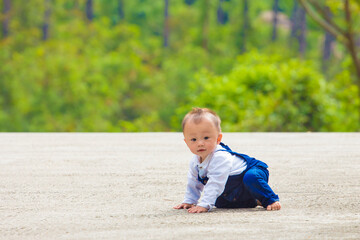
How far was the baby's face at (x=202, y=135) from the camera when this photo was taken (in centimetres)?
324

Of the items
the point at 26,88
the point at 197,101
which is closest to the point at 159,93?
the point at 26,88

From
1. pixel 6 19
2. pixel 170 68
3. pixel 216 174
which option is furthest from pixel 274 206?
pixel 6 19

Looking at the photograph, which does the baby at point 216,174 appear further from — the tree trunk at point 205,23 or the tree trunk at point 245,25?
the tree trunk at point 245,25

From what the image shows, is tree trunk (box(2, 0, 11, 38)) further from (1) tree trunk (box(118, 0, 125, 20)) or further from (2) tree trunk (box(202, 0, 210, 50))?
(2) tree trunk (box(202, 0, 210, 50))

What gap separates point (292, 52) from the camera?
1135 inches

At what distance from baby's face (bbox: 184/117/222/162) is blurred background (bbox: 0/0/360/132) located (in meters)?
5.46

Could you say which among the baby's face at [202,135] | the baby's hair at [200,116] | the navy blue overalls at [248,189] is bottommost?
the navy blue overalls at [248,189]

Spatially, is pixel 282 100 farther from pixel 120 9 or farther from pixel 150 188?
pixel 120 9

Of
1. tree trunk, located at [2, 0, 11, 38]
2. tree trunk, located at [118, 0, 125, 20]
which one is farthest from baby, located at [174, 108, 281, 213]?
tree trunk, located at [118, 0, 125, 20]

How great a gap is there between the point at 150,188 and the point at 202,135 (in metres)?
0.98

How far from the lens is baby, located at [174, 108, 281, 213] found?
3.25 metres

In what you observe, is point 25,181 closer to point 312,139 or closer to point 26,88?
point 312,139

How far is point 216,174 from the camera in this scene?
3.28 meters

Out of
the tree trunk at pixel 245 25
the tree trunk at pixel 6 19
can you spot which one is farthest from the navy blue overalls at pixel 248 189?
the tree trunk at pixel 245 25
